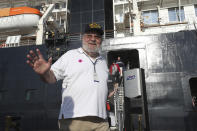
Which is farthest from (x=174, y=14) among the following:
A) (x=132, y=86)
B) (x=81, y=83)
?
(x=81, y=83)

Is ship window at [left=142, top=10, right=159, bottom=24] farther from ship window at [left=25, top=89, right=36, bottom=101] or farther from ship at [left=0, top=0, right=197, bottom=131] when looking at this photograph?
ship window at [left=25, top=89, right=36, bottom=101]

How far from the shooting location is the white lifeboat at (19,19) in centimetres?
1105

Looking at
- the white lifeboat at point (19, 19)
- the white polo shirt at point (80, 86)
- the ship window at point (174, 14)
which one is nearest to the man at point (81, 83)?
the white polo shirt at point (80, 86)

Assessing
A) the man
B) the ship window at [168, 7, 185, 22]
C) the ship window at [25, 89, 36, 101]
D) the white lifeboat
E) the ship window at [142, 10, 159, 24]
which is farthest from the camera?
the ship window at [142, 10, 159, 24]

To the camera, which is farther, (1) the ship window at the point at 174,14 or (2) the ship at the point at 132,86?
(1) the ship window at the point at 174,14

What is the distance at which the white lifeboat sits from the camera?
36.3 ft

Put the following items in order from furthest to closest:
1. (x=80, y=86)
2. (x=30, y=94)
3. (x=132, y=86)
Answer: (x=30, y=94) < (x=132, y=86) < (x=80, y=86)

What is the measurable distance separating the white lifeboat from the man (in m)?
10.4

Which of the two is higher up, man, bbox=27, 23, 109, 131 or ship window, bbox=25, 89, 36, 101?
man, bbox=27, 23, 109, 131

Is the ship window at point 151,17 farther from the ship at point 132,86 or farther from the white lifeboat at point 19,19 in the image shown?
the white lifeboat at point 19,19

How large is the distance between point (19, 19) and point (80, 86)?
444 inches

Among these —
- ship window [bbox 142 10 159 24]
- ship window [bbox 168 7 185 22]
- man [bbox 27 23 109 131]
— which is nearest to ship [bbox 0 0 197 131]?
man [bbox 27 23 109 131]

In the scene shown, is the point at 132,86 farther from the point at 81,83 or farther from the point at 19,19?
the point at 19,19

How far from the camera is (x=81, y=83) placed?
6.24 ft
